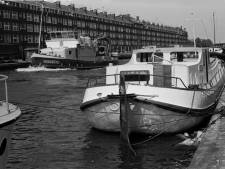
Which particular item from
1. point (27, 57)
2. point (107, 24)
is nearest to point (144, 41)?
point (107, 24)

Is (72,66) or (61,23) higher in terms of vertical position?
(61,23)

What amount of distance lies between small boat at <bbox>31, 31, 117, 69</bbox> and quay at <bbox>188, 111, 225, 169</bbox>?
51.4 meters

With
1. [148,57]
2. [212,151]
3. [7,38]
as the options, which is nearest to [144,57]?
[148,57]

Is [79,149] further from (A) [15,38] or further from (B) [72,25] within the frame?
(B) [72,25]

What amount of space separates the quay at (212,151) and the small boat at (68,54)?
51435 mm

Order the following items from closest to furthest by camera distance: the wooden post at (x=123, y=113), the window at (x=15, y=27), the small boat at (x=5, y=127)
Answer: the small boat at (x=5, y=127)
the wooden post at (x=123, y=113)
the window at (x=15, y=27)

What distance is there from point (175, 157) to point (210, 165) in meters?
3.17

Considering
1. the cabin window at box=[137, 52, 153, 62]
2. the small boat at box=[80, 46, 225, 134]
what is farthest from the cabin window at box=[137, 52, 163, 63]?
the small boat at box=[80, 46, 225, 134]

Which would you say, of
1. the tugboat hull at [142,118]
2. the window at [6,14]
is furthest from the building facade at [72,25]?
the tugboat hull at [142,118]

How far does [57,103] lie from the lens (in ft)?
79.4

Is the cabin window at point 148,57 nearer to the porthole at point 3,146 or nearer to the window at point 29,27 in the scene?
the porthole at point 3,146

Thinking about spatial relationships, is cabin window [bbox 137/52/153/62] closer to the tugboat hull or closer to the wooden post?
the tugboat hull

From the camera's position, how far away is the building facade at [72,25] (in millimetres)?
87375

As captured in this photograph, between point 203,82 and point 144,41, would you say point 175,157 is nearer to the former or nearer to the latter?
point 203,82
